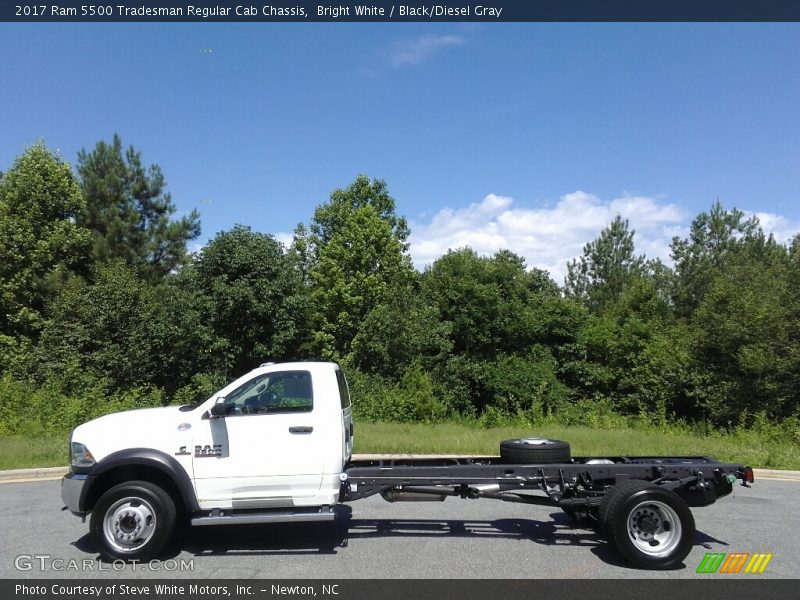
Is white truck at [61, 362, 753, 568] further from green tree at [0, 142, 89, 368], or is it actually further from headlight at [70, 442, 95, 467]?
green tree at [0, 142, 89, 368]

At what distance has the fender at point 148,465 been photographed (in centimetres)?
603

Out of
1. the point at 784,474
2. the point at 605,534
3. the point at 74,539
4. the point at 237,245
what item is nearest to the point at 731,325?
the point at 784,474

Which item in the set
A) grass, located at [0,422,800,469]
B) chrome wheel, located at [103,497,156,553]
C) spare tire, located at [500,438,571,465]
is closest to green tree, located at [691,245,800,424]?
grass, located at [0,422,800,469]

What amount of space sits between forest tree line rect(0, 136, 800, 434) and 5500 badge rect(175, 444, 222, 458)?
14.0m

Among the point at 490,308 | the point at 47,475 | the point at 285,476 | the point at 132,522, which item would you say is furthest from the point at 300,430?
the point at 490,308

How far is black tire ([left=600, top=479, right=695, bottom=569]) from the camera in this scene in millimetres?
5902

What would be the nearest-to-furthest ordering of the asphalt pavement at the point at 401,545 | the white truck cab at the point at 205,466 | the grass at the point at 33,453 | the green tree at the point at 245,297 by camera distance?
1. the asphalt pavement at the point at 401,545
2. the white truck cab at the point at 205,466
3. the grass at the point at 33,453
4. the green tree at the point at 245,297

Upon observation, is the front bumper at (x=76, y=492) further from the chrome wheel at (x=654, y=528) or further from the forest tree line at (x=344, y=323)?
the forest tree line at (x=344, y=323)

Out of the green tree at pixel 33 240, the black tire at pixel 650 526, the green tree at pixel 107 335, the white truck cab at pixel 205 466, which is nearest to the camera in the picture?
the black tire at pixel 650 526

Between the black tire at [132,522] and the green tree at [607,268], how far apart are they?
45.7 meters

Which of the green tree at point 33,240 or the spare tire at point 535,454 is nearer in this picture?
the spare tire at point 535,454

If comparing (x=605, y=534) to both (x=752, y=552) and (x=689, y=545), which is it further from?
(x=752, y=552)

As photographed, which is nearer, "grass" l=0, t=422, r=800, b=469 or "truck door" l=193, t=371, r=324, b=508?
"truck door" l=193, t=371, r=324, b=508

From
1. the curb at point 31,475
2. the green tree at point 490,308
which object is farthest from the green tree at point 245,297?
the curb at point 31,475
